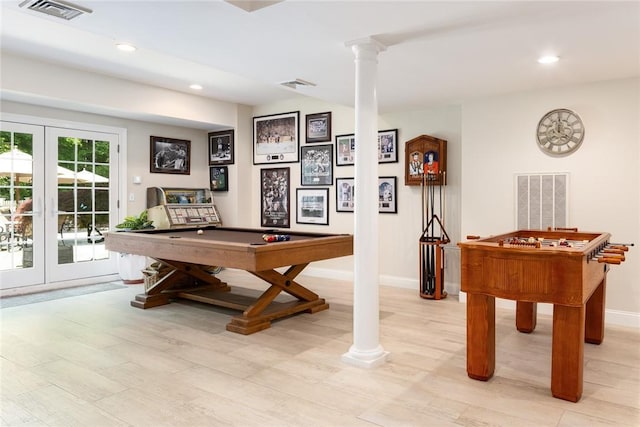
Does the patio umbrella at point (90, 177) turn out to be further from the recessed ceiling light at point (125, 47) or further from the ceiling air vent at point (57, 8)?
the ceiling air vent at point (57, 8)

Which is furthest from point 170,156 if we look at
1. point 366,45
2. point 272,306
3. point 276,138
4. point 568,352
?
point 568,352

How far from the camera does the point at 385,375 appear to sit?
3.04m

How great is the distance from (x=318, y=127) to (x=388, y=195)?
1.51 m

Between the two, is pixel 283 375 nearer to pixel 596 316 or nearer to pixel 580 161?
pixel 596 316

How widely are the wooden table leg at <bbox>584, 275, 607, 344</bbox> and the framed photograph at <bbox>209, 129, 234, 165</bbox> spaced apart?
537 centimetres

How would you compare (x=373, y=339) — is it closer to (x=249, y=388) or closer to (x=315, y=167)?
(x=249, y=388)

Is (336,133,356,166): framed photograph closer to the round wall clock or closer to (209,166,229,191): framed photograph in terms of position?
(209,166,229,191): framed photograph

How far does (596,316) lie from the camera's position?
363 cm

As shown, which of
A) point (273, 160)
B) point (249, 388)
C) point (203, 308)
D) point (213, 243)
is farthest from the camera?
point (273, 160)

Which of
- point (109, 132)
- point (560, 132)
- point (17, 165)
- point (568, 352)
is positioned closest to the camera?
point (568, 352)

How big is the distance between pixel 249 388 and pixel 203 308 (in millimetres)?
2240

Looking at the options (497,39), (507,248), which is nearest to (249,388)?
(507,248)

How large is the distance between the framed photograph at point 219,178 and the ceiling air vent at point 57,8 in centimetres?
462

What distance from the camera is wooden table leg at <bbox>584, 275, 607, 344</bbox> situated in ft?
11.9
